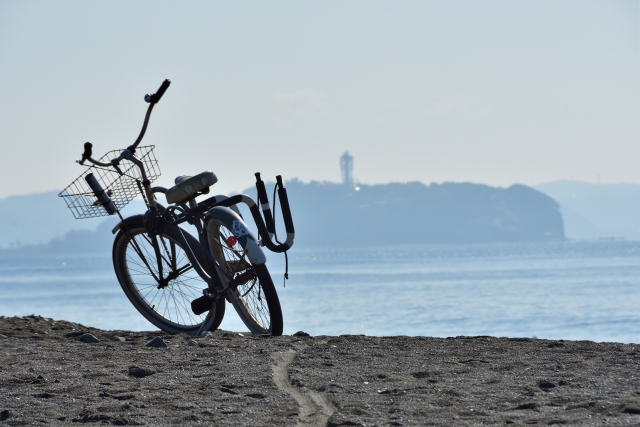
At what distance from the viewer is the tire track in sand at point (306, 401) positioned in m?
4.62

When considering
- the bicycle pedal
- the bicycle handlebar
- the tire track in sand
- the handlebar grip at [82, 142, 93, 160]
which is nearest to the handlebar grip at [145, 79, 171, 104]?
the bicycle handlebar

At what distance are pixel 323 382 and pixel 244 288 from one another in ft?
9.01

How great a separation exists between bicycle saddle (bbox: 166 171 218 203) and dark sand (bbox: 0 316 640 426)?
4.72 ft

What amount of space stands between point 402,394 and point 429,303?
137 ft

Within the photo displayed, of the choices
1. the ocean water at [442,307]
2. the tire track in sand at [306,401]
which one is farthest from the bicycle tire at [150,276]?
the ocean water at [442,307]

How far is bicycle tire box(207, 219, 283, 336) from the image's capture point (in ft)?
26.2

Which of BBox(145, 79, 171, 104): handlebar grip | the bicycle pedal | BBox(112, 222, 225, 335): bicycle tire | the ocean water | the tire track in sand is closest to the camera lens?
the tire track in sand

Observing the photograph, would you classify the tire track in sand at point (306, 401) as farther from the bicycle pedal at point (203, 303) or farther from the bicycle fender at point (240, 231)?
the bicycle pedal at point (203, 303)

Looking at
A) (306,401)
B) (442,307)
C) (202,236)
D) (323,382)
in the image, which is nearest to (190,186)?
(202,236)

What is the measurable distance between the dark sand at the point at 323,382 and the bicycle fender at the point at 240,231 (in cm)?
76

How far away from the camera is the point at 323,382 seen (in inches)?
220

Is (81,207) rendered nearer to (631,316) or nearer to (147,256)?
(147,256)

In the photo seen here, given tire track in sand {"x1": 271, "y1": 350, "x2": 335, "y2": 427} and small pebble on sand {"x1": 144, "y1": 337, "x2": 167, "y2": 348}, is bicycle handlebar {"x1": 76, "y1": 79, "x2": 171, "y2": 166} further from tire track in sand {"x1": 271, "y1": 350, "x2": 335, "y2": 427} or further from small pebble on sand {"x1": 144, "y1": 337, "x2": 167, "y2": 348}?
tire track in sand {"x1": 271, "y1": 350, "x2": 335, "y2": 427}

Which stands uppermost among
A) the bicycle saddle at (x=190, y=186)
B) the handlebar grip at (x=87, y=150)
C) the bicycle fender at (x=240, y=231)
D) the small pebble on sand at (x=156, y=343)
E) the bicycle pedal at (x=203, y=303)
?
the handlebar grip at (x=87, y=150)
